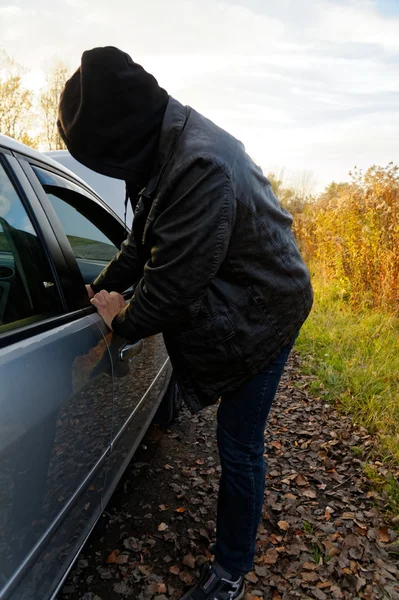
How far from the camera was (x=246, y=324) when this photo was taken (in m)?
1.65

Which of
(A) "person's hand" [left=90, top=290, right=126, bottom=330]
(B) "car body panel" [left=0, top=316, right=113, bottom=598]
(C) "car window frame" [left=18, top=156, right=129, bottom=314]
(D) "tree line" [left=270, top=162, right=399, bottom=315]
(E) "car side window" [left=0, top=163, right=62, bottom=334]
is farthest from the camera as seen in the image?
(D) "tree line" [left=270, top=162, right=399, bottom=315]

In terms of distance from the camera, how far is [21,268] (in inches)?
65.1

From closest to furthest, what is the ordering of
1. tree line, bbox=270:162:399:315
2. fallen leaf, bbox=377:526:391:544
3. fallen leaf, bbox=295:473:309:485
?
fallen leaf, bbox=377:526:391:544 → fallen leaf, bbox=295:473:309:485 → tree line, bbox=270:162:399:315

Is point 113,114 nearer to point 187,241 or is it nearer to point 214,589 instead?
point 187,241

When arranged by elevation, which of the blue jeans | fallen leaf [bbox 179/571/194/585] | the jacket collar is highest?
the jacket collar

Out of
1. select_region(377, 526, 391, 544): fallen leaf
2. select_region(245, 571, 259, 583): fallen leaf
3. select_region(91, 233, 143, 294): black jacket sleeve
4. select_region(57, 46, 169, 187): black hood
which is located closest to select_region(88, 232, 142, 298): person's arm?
select_region(91, 233, 143, 294): black jacket sleeve

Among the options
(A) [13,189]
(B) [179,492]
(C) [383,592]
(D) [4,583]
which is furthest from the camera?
(B) [179,492]

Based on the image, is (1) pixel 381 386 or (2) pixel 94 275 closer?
(2) pixel 94 275

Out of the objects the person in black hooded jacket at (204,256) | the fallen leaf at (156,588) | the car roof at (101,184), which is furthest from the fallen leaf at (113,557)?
the car roof at (101,184)

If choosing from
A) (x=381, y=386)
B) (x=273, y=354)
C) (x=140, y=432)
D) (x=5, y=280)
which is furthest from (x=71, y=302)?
(x=381, y=386)

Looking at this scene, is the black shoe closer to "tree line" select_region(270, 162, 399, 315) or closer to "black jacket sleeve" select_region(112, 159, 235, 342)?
"black jacket sleeve" select_region(112, 159, 235, 342)

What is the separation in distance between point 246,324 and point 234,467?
616 millimetres

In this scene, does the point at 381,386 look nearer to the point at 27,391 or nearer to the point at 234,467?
the point at 234,467

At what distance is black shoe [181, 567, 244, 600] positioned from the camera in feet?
6.54
